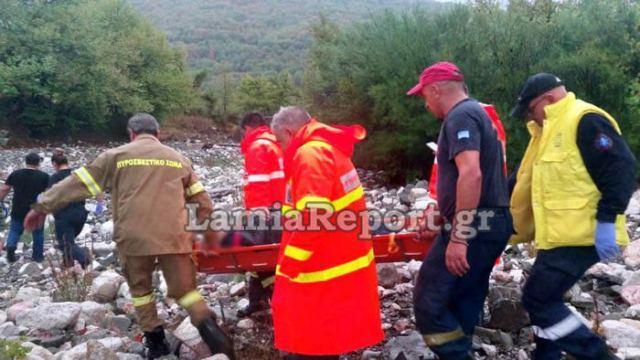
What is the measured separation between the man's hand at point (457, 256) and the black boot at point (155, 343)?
2.01m

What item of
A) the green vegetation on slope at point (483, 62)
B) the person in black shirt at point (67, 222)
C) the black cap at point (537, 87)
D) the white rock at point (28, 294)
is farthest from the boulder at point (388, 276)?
the green vegetation on slope at point (483, 62)

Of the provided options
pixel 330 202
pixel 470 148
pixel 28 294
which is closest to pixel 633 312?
pixel 470 148

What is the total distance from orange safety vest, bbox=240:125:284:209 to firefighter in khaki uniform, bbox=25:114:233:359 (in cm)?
81

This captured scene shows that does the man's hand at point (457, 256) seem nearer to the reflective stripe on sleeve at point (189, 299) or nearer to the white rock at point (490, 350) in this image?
the white rock at point (490, 350)

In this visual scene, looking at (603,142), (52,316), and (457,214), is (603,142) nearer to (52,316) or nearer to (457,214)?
(457,214)

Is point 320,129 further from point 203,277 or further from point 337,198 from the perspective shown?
point 203,277

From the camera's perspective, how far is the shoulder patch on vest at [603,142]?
113 inches

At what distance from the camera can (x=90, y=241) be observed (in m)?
8.13

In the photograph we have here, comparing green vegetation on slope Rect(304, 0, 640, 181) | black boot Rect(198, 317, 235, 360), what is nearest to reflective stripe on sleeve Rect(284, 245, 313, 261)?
black boot Rect(198, 317, 235, 360)

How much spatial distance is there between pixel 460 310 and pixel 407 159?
1031 centimetres

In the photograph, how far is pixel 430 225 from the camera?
3.61 meters

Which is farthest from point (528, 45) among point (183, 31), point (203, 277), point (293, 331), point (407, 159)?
point (183, 31)

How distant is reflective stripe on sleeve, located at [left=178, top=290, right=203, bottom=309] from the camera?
381 cm

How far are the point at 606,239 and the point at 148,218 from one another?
2624 millimetres
